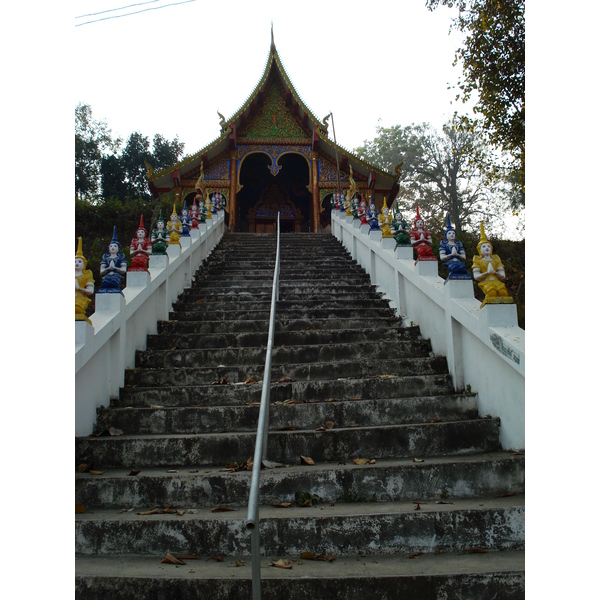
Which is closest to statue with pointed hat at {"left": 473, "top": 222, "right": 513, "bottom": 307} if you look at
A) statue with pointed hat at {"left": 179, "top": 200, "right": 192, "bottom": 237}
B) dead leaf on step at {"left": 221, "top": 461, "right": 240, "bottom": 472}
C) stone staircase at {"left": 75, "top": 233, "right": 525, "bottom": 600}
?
stone staircase at {"left": 75, "top": 233, "right": 525, "bottom": 600}

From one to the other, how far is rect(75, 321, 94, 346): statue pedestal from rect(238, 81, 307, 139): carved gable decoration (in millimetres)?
13417

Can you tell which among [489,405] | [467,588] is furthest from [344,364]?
[467,588]

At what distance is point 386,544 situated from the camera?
2854mm

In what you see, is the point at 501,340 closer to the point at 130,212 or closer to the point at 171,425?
the point at 171,425

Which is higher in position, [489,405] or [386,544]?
[489,405]

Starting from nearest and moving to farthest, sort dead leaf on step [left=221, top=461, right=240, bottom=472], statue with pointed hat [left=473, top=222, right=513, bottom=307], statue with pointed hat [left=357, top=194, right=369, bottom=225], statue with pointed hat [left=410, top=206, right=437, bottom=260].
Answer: dead leaf on step [left=221, top=461, right=240, bottom=472], statue with pointed hat [left=473, top=222, right=513, bottom=307], statue with pointed hat [left=410, top=206, right=437, bottom=260], statue with pointed hat [left=357, top=194, right=369, bottom=225]

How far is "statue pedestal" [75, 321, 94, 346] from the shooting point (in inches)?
151

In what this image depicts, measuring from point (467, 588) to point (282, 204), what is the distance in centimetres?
1730

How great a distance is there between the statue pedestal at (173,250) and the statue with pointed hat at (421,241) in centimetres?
312

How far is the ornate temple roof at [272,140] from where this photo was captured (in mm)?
15680

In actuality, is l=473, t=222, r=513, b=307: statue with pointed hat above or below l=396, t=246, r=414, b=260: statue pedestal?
below

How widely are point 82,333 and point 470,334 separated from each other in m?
2.95

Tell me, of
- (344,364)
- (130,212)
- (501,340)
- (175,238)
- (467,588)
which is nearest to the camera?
(467,588)

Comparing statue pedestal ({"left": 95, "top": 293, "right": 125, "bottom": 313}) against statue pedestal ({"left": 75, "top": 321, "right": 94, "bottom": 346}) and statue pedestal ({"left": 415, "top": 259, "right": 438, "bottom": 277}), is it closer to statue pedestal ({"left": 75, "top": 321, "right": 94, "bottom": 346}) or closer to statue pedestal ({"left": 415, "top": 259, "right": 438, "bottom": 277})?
statue pedestal ({"left": 75, "top": 321, "right": 94, "bottom": 346})
